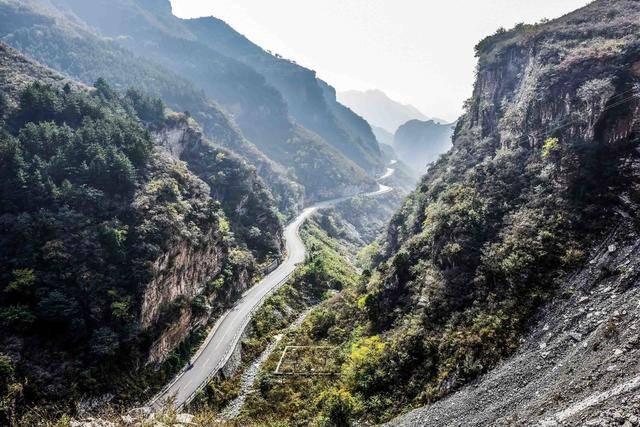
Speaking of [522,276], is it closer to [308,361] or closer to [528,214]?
[528,214]

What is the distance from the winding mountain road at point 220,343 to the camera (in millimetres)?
35656

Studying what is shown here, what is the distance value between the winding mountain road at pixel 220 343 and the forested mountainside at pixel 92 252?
1737 mm

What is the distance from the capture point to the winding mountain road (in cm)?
3566

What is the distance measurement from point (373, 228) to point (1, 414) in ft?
409

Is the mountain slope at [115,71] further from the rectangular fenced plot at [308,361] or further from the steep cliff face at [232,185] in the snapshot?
the rectangular fenced plot at [308,361]

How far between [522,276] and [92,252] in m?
39.2

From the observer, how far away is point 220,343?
1770 inches

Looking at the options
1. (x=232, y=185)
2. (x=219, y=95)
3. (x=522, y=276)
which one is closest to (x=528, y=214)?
(x=522, y=276)

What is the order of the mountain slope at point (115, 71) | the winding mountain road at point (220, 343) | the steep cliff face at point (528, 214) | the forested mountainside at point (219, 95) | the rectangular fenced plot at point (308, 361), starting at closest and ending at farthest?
the steep cliff face at point (528, 214) < the rectangular fenced plot at point (308, 361) < the winding mountain road at point (220, 343) < the mountain slope at point (115, 71) < the forested mountainside at point (219, 95)

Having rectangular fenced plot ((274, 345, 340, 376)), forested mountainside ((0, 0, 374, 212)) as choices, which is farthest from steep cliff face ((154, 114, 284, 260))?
forested mountainside ((0, 0, 374, 212))

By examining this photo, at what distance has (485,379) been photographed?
19625mm

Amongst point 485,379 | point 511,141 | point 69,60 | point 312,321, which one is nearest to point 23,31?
point 69,60

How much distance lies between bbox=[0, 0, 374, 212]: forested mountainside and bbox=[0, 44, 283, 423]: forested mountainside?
2515 inches

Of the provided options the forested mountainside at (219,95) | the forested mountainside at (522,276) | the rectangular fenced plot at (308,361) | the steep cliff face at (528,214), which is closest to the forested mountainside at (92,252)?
the rectangular fenced plot at (308,361)
